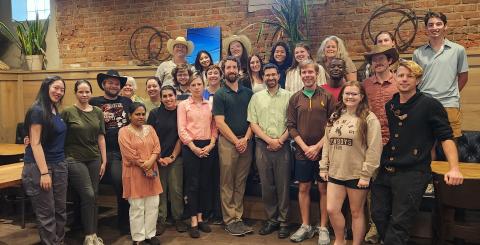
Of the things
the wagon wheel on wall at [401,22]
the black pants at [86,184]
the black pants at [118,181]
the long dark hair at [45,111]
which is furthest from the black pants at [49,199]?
the wagon wheel on wall at [401,22]

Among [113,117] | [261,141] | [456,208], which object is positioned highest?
[113,117]

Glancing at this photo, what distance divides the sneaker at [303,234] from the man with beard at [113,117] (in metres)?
1.50

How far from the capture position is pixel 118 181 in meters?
3.68

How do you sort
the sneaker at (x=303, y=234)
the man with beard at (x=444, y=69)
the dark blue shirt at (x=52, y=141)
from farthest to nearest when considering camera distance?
1. the sneaker at (x=303, y=234)
2. the man with beard at (x=444, y=69)
3. the dark blue shirt at (x=52, y=141)

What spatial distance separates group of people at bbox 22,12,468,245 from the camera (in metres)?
2.62

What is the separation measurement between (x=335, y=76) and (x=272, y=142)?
75 centimetres

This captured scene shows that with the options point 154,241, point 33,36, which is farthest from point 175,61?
point 33,36

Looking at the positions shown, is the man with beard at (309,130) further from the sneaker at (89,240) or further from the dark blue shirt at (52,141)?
the dark blue shirt at (52,141)

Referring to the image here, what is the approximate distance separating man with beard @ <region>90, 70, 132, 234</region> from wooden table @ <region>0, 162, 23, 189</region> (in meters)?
0.73

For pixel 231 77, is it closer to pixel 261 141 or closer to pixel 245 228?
pixel 261 141

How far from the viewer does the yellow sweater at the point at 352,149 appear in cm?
273

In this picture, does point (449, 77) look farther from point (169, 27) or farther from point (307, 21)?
point (169, 27)

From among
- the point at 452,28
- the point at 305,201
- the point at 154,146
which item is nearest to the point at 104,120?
the point at 154,146

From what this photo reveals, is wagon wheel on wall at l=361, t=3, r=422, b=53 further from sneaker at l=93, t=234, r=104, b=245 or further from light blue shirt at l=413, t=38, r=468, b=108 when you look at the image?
sneaker at l=93, t=234, r=104, b=245
